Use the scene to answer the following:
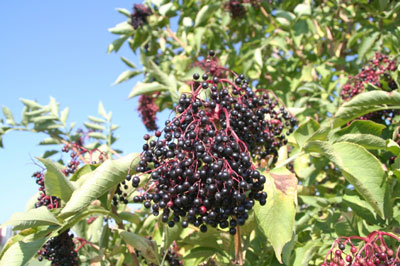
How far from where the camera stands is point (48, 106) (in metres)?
4.05

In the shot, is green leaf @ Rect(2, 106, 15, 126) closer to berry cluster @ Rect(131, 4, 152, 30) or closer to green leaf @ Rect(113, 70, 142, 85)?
green leaf @ Rect(113, 70, 142, 85)

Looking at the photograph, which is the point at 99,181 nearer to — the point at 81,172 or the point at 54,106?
the point at 81,172

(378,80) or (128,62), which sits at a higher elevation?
(128,62)

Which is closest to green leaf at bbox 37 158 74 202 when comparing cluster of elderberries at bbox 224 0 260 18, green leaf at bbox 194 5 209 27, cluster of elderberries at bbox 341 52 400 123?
cluster of elderberries at bbox 341 52 400 123

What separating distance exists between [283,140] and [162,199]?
1.15 metres

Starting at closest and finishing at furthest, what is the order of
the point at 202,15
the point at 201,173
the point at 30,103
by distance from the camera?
the point at 201,173 → the point at 30,103 → the point at 202,15

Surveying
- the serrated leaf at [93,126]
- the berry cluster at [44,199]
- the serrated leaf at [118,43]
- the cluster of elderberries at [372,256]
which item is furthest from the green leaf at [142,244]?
the serrated leaf at [118,43]

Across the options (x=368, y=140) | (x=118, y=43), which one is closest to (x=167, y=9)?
(x=118, y=43)

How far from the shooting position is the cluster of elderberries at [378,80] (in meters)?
2.39

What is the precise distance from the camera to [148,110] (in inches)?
210

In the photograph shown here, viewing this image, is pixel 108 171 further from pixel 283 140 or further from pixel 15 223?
pixel 283 140

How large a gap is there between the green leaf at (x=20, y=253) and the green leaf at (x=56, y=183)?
0.66 ft

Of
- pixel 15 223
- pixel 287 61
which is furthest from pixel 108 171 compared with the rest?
pixel 287 61

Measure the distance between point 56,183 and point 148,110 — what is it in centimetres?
383
